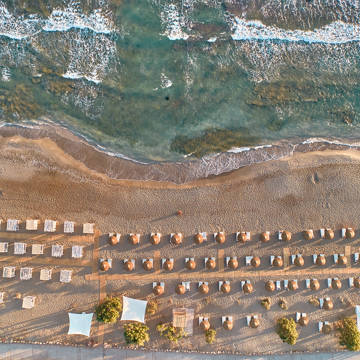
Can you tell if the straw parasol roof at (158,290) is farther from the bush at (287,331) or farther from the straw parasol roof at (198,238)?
the bush at (287,331)

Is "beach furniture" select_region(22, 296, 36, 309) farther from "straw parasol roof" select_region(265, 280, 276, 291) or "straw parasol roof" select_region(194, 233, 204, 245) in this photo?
"straw parasol roof" select_region(265, 280, 276, 291)

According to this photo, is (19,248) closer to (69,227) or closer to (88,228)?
(69,227)

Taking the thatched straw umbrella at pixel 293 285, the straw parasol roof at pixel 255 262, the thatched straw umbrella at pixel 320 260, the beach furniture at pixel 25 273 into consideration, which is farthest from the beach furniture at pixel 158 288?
the thatched straw umbrella at pixel 320 260

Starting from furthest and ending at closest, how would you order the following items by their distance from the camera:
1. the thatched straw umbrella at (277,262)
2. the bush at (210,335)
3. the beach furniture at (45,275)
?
A: the thatched straw umbrella at (277,262) → the beach furniture at (45,275) → the bush at (210,335)

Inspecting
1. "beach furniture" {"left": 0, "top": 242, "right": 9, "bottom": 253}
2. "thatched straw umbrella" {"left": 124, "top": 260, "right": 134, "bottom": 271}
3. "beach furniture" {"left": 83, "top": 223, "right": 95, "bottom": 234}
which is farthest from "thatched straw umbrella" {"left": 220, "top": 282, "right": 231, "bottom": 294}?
"beach furniture" {"left": 0, "top": 242, "right": 9, "bottom": 253}

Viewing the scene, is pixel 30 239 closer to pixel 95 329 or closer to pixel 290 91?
pixel 95 329

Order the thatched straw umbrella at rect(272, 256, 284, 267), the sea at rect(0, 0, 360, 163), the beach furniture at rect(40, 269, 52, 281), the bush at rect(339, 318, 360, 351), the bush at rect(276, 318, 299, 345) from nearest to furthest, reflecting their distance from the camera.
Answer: the bush at rect(339, 318, 360, 351)
the bush at rect(276, 318, 299, 345)
the beach furniture at rect(40, 269, 52, 281)
the thatched straw umbrella at rect(272, 256, 284, 267)
the sea at rect(0, 0, 360, 163)
